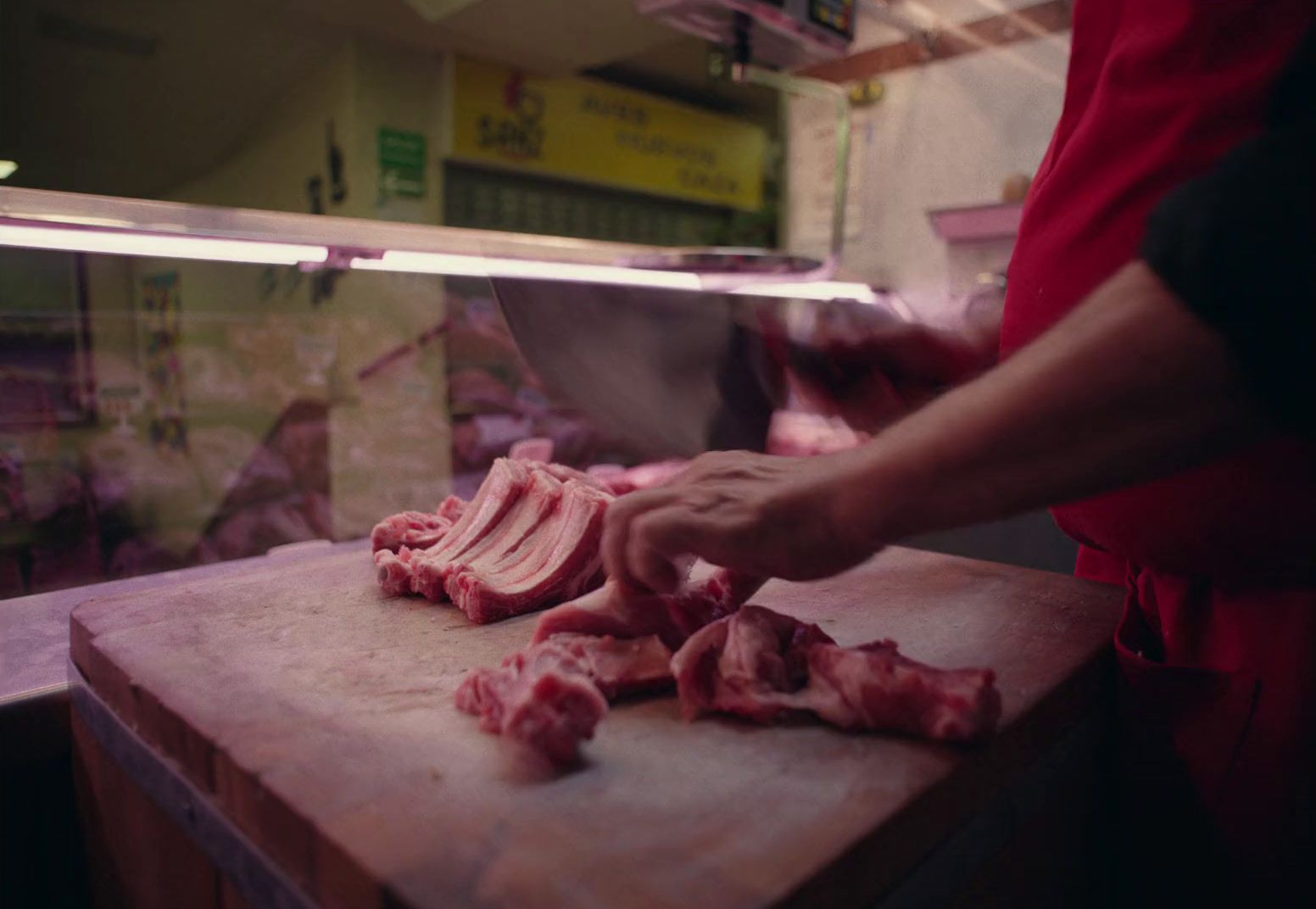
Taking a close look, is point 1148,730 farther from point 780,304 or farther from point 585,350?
point 780,304

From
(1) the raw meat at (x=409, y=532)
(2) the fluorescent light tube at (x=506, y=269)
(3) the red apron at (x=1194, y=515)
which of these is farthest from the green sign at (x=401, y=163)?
(3) the red apron at (x=1194, y=515)

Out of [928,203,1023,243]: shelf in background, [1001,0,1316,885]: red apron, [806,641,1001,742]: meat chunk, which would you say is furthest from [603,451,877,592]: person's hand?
[928,203,1023,243]: shelf in background

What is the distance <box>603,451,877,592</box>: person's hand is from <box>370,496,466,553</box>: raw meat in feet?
3.05

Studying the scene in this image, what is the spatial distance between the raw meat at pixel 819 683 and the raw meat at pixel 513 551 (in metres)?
0.55

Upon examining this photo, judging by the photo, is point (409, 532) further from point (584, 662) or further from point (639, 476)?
point (584, 662)

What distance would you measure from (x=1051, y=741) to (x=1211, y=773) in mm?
379

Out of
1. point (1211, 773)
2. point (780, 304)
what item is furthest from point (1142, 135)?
Result: point (780, 304)

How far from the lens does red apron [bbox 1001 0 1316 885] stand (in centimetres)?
135

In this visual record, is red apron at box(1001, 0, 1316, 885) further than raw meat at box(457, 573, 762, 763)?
Yes

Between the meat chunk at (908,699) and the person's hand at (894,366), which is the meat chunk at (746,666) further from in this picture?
the person's hand at (894,366)

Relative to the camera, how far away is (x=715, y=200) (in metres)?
7.94

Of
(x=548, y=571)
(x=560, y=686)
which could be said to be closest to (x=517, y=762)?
(x=560, y=686)

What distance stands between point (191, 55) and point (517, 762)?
6491mm

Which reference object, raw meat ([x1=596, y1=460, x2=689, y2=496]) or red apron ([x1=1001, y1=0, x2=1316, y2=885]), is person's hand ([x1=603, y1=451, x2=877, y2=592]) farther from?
raw meat ([x1=596, y1=460, x2=689, y2=496])
